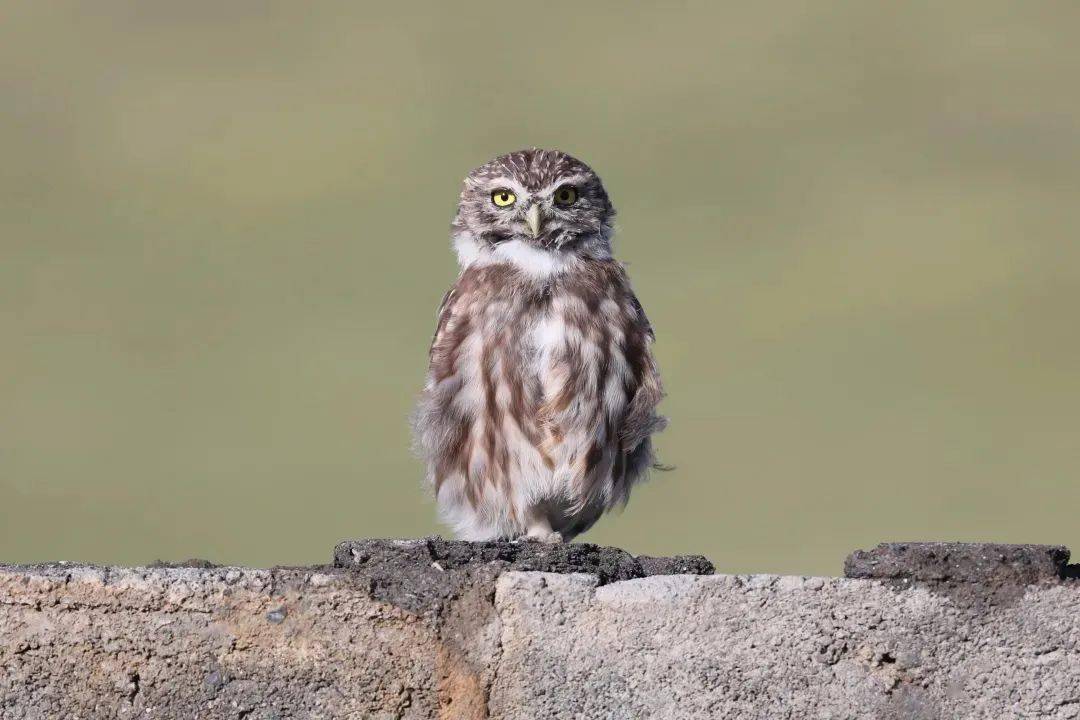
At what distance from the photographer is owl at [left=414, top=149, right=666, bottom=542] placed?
491cm

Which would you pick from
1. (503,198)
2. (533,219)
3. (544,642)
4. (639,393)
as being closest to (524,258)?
(533,219)

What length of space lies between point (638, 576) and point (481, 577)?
35 cm

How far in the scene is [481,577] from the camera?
2883 mm

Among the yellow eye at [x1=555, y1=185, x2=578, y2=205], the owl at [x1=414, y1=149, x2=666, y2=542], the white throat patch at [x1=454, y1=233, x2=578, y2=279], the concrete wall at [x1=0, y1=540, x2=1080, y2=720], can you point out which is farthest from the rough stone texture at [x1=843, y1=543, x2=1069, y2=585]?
the yellow eye at [x1=555, y1=185, x2=578, y2=205]

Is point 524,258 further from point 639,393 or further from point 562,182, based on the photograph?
point 639,393

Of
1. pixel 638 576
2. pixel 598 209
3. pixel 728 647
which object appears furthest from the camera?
pixel 598 209

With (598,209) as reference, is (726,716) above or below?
below

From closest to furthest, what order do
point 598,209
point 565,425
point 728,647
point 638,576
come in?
1. point 728,647
2. point 638,576
3. point 565,425
4. point 598,209

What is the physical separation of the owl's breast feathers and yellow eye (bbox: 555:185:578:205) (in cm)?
26

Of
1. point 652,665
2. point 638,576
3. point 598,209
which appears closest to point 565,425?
point 598,209

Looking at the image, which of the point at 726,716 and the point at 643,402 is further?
the point at 643,402

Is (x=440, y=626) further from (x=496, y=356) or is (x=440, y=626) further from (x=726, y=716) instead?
(x=496, y=356)

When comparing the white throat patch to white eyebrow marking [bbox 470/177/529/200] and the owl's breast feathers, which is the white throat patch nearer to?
the owl's breast feathers

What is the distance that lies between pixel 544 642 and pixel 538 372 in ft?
7.10
